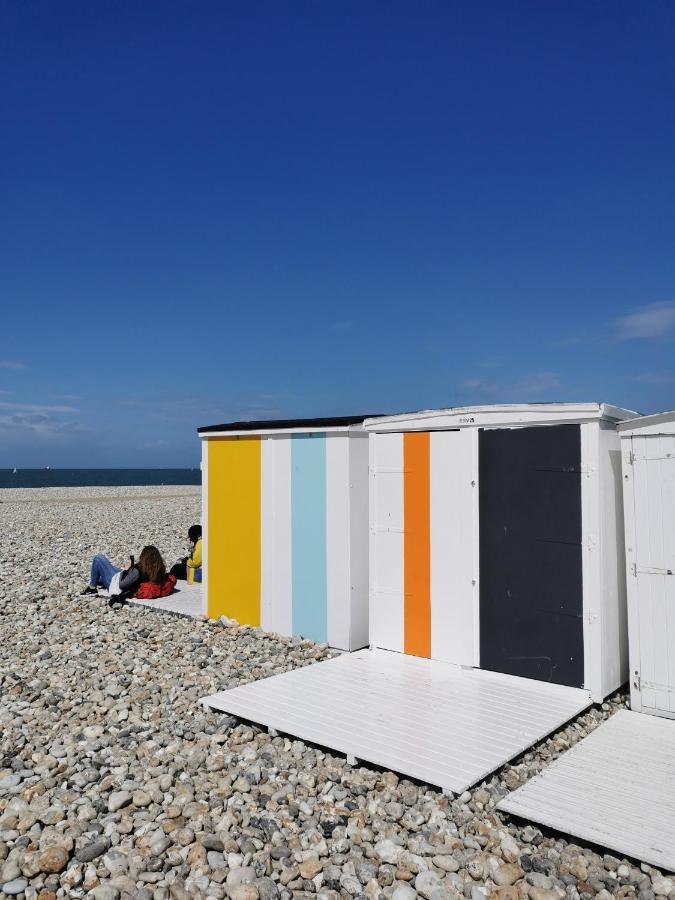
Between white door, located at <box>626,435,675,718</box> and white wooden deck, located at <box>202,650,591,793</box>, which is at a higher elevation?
white door, located at <box>626,435,675,718</box>

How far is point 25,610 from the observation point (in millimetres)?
9047

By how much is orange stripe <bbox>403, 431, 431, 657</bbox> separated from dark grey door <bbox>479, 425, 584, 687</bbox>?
22.1 inches

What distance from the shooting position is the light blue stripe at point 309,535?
716cm

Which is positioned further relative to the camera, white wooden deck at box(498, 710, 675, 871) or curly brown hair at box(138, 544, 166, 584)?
curly brown hair at box(138, 544, 166, 584)

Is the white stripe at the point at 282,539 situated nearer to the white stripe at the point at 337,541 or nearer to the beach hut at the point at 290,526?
the beach hut at the point at 290,526

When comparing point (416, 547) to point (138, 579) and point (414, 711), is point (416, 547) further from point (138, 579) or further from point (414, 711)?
point (138, 579)

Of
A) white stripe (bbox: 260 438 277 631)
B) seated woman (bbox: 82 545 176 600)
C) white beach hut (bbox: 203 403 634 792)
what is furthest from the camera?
seated woman (bbox: 82 545 176 600)

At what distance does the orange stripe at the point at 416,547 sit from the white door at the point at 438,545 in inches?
1.4

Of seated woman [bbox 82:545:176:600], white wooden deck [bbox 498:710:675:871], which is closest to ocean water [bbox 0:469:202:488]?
seated woman [bbox 82:545:176:600]

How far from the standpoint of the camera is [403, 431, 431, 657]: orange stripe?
6336mm

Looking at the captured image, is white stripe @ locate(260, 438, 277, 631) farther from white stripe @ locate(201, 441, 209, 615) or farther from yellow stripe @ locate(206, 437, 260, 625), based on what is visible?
white stripe @ locate(201, 441, 209, 615)

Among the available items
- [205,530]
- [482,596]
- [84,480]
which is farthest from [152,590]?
[84,480]

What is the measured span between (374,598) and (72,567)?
305 inches

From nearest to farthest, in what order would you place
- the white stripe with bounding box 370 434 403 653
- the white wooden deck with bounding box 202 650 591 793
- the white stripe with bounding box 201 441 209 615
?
1. the white wooden deck with bounding box 202 650 591 793
2. the white stripe with bounding box 370 434 403 653
3. the white stripe with bounding box 201 441 209 615
